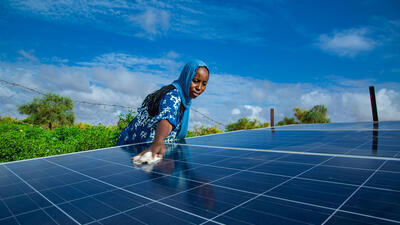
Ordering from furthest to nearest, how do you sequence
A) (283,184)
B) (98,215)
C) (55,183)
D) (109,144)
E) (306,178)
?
(109,144)
(55,183)
(306,178)
(283,184)
(98,215)

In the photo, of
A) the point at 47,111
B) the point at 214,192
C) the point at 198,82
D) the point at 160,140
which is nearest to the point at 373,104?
the point at 198,82

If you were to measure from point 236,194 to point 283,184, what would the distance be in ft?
1.44

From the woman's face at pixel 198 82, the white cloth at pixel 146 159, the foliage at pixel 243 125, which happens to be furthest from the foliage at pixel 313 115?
the white cloth at pixel 146 159

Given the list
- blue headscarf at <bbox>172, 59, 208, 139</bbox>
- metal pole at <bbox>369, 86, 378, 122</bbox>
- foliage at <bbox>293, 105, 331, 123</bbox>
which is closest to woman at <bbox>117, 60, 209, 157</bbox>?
blue headscarf at <bbox>172, 59, 208, 139</bbox>

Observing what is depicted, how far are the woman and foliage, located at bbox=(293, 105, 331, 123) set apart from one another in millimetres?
23782

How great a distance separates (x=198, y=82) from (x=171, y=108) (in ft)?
3.54

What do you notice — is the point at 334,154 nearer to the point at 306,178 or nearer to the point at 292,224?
the point at 306,178

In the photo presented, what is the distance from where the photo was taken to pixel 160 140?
11.4 feet

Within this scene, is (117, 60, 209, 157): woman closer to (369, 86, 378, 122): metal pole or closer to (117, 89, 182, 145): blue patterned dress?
(117, 89, 182, 145): blue patterned dress

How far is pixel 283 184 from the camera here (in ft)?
6.37

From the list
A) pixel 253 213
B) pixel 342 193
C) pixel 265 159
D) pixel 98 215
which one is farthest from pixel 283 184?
pixel 98 215

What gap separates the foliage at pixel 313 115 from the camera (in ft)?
85.1

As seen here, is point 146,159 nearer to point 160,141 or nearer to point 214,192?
point 160,141

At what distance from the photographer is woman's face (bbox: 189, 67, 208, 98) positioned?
4.84 metres
